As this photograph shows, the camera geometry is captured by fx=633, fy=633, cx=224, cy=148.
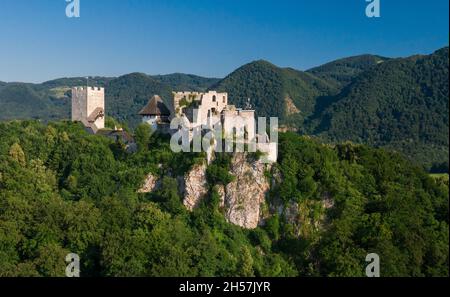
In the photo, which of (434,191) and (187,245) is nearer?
(187,245)

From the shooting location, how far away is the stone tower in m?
60.8

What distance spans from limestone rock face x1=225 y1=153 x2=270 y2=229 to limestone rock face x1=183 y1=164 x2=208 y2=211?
1.87 metres

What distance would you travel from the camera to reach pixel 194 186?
4694 cm

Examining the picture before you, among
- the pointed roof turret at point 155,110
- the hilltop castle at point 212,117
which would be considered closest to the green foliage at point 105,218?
the hilltop castle at point 212,117

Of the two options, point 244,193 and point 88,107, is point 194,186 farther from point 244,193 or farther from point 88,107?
point 88,107

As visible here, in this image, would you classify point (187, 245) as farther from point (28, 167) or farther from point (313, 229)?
point (28, 167)

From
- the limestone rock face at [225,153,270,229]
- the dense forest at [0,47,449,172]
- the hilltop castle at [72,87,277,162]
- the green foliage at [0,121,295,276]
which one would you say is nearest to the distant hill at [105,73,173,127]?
the dense forest at [0,47,449,172]

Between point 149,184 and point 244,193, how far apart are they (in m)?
7.49

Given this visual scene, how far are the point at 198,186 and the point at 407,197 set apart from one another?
15829mm

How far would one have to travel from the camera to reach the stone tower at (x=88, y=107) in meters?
60.8

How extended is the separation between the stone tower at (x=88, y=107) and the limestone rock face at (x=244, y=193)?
1891 centimetres

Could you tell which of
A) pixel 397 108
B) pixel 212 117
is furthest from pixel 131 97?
pixel 212 117
